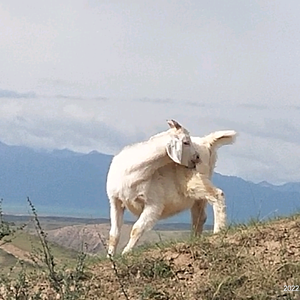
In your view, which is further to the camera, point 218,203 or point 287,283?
point 218,203

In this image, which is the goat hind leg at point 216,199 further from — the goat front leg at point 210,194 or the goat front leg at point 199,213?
the goat front leg at point 199,213

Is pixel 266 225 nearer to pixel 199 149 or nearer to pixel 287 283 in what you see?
pixel 287 283

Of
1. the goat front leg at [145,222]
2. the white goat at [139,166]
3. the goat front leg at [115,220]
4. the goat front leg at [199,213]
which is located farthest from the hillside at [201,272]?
the goat front leg at [199,213]

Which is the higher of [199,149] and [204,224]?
[199,149]

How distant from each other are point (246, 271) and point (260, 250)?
78cm

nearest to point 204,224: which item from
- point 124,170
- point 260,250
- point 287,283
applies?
point 124,170

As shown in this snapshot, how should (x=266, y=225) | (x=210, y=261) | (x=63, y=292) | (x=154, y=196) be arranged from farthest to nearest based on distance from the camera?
(x=154, y=196) < (x=266, y=225) < (x=210, y=261) < (x=63, y=292)

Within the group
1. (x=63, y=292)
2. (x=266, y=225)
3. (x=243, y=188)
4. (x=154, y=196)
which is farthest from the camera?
(x=243, y=188)

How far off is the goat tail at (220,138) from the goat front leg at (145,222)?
4.89 feet

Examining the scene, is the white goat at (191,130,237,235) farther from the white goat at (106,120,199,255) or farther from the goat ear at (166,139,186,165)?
the goat ear at (166,139,186,165)

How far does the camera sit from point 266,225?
9.71 meters

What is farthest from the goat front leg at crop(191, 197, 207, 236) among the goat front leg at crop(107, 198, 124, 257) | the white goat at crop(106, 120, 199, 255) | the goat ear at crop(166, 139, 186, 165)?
the goat front leg at crop(107, 198, 124, 257)

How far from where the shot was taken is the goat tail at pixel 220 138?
41.0 ft

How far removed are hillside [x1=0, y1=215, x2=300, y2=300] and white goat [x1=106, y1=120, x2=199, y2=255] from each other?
6.07ft
